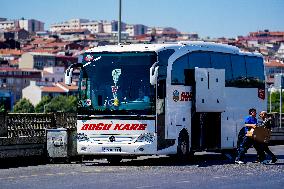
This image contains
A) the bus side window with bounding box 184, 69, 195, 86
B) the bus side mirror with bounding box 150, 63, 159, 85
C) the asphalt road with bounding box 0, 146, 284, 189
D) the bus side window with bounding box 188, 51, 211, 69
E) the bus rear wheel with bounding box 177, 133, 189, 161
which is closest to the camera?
the asphalt road with bounding box 0, 146, 284, 189

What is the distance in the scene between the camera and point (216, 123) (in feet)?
91.5

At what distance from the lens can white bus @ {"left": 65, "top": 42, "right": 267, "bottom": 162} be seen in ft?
79.2

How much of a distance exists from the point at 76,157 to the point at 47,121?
152cm

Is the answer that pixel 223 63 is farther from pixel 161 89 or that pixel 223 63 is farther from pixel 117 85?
pixel 117 85

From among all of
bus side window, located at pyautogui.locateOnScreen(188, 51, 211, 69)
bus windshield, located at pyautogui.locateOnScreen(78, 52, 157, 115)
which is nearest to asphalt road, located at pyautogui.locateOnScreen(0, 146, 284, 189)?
bus windshield, located at pyautogui.locateOnScreen(78, 52, 157, 115)

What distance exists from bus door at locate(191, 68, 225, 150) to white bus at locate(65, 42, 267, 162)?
27 millimetres

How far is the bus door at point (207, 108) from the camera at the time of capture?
26.5 metres

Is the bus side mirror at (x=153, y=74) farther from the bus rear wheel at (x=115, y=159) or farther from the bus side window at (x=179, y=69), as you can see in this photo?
the bus rear wheel at (x=115, y=159)

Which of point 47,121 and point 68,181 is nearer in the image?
point 68,181

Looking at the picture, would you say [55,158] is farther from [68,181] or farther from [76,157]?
[68,181]

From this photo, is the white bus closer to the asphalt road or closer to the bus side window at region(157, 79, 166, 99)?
the bus side window at region(157, 79, 166, 99)

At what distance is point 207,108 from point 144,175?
269 inches

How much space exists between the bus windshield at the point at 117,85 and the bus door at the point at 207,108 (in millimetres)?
2470

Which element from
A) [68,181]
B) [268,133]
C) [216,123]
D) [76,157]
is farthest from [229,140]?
[68,181]
